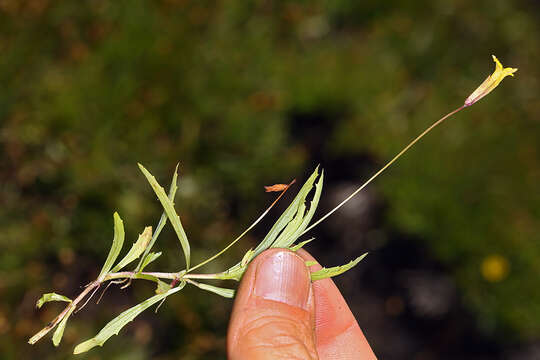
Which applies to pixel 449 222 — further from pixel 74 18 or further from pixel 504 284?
pixel 74 18

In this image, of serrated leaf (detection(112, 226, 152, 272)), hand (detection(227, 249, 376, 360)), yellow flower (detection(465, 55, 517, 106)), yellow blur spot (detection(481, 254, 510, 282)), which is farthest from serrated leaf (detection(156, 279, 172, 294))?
yellow blur spot (detection(481, 254, 510, 282))

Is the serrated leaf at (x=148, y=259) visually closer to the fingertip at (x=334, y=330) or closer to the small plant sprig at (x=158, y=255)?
the small plant sprig at (x=158, y=255)

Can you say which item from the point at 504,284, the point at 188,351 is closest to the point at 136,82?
the point at 188,351

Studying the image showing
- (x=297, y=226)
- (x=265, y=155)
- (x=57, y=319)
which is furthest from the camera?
(x=265, y=155)

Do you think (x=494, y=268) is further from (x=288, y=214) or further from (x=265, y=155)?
(x=288, y=214)

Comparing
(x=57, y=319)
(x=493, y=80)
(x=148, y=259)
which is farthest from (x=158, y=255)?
(x=493, y=80)

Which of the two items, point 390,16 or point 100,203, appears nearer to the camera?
point 100,203

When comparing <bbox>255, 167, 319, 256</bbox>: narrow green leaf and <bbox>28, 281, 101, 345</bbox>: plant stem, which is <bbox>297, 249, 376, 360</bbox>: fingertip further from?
<bbox>28, 281, 101, 345</bbox>: plant stem

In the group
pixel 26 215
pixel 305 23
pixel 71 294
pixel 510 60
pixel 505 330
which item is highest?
pixel 305 23
